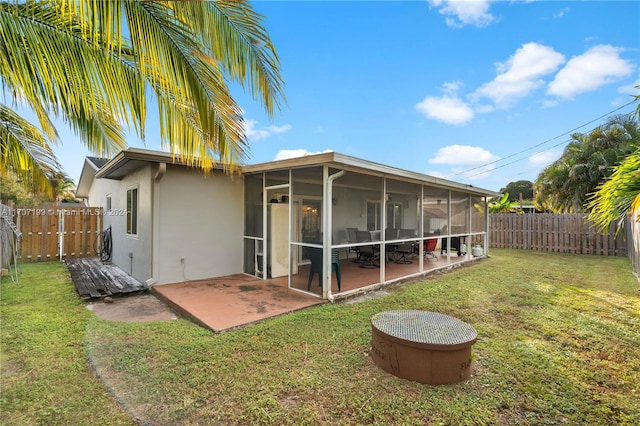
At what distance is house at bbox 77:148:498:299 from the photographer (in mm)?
5883

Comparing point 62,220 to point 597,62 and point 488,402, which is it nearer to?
point 488,402

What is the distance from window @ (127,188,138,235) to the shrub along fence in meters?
4.38

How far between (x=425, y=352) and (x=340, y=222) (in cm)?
372

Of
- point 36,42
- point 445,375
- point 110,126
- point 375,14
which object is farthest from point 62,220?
point 445,375

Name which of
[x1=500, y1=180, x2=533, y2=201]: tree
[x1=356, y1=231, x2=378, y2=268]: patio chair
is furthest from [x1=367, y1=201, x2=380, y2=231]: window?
[x1=500, y1=180, x2=533, y2=201]: tree

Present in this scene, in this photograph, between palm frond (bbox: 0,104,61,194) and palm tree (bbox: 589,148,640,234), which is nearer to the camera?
palm tree (bbox: 589,148,640,234)

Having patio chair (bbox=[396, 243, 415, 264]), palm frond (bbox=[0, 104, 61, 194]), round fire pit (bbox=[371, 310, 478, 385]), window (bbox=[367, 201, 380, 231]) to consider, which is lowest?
round fire pit (bbox=[371, 310, 478, 385])

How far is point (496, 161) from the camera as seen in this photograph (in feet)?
81.6

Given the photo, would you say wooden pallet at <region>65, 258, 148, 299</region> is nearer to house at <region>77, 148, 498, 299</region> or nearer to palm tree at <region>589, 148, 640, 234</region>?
house at <region>77, 148, 498, 299</region>

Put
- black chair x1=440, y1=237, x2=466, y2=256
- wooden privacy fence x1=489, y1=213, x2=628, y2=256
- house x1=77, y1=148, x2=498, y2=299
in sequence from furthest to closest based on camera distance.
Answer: wooden privacy fence x1=489, y1=213, x2=628, y2=256
black chair x1=440, y1=237, x2=466, y2=256
house x1=77, y1=148, x2=498, y2=299

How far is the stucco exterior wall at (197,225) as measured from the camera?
20.8ft

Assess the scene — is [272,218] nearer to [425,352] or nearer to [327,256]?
[327,256]

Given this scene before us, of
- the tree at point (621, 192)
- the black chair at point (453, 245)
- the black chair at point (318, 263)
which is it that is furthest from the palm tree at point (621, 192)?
the black chair at point (453, 245)

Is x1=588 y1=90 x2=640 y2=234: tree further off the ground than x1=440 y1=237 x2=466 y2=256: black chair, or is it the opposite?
x1=588 y1=90 x2=640 y2=234: tree
